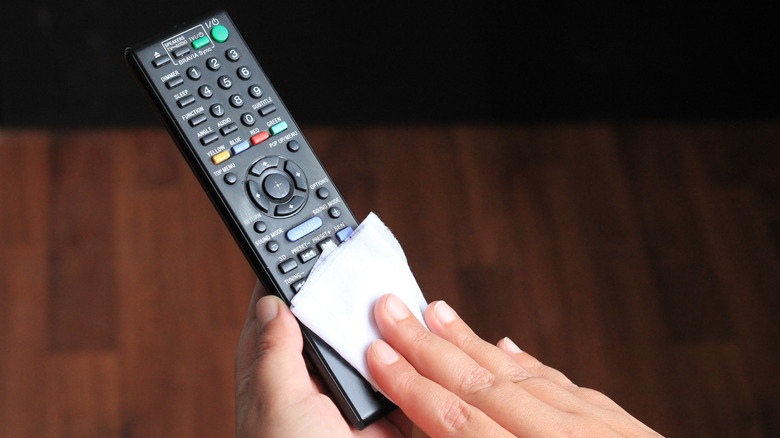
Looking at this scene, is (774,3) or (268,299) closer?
(268,299)

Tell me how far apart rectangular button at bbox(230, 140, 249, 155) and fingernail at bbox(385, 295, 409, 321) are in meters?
0.15

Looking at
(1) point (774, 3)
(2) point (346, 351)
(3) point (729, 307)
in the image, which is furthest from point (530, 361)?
(1) point (774, 3)

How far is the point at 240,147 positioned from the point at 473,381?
0.24 m

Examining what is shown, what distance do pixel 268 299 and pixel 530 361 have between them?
0.20 metres

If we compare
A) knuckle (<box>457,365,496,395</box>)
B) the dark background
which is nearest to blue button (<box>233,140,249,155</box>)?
knuckle (<box>457,365,496,395</box>)

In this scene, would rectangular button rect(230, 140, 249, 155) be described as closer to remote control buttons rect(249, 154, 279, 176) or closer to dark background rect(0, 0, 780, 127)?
remote control buttons rect(249, 154, 279, 176)

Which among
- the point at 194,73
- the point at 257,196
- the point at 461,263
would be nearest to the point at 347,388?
the point at 257,196

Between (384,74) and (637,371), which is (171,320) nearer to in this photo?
(384,74)

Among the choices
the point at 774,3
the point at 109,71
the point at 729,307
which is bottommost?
the point at 729,307

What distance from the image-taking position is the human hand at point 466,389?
0.58 m

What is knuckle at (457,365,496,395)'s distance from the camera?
598 mm

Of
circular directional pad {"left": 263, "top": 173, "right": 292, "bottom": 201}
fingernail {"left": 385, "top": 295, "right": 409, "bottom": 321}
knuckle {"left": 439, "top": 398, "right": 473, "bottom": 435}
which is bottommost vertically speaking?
knuckle {"left": 439, "top": 398, "right": 473, "bottom": 435}

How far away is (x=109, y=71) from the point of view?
1.25 meters

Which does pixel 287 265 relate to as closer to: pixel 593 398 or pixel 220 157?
pixel 220 157
